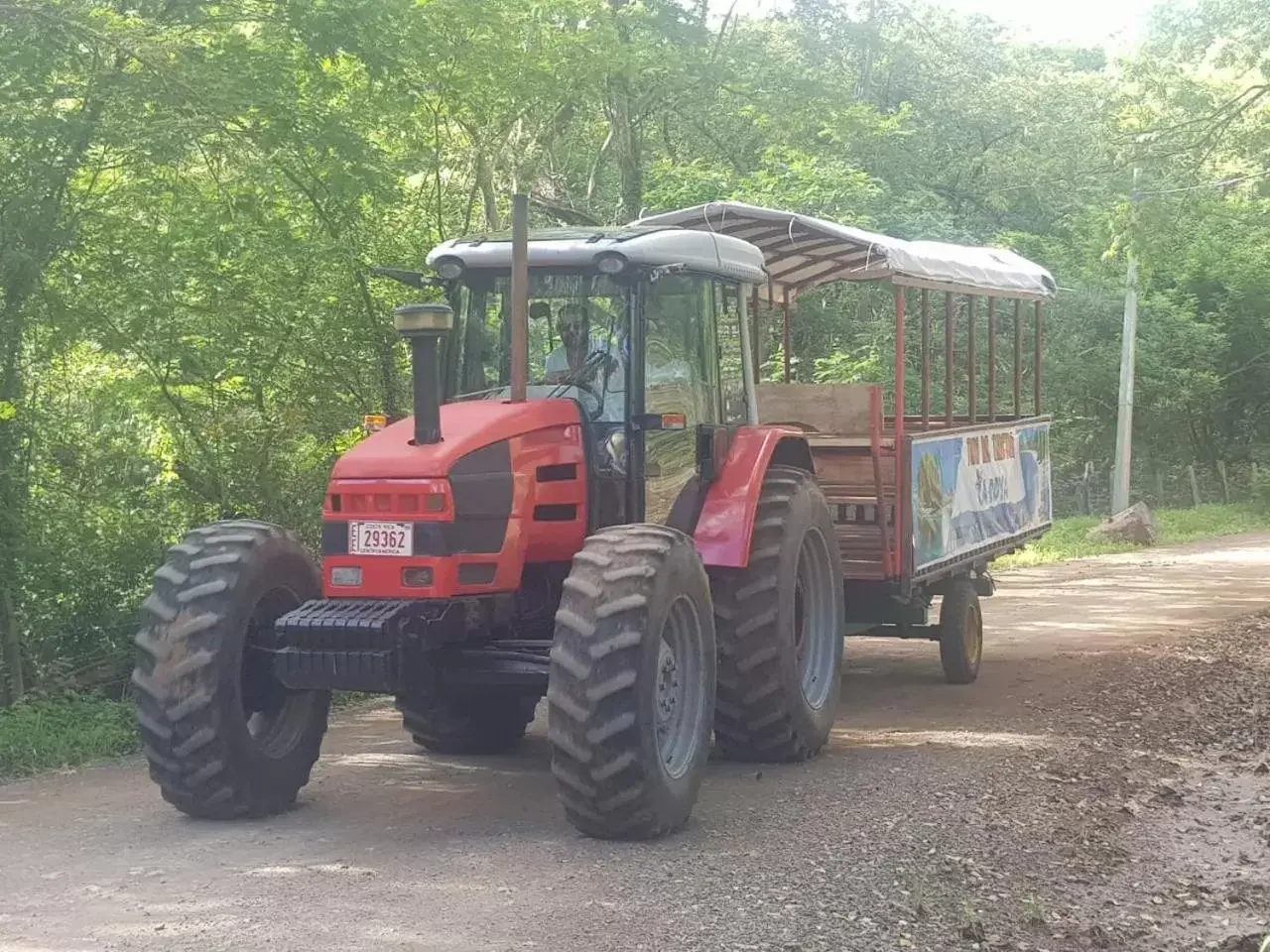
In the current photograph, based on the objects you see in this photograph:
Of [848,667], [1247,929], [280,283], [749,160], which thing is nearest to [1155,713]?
[848,667]

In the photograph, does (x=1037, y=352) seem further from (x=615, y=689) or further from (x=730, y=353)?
(x=615, y=689)

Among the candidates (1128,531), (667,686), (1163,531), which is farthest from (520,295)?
(1163,531)

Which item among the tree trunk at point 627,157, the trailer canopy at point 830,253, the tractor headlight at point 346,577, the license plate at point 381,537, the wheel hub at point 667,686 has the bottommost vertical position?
the wheel hub at point 667,686

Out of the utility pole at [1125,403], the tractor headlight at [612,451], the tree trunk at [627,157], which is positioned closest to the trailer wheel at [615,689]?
the tractor headlight at [612,451]

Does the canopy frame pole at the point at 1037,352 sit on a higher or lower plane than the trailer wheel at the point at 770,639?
higher

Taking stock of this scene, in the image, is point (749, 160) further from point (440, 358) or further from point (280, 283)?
point (440, 358)

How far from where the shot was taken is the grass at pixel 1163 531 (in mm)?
23141

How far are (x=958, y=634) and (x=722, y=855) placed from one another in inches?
201

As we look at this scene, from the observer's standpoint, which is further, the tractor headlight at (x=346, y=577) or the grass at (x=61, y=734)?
the grass at (x=61, y=734)

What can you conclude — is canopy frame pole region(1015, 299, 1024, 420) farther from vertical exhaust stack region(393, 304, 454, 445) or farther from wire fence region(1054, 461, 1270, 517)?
wire fence region(1054, 461, 1270, 517)

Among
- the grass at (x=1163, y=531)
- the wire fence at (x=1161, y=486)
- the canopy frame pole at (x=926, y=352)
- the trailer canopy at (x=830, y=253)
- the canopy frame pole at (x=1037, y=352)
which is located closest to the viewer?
the trailer canopy at (x=830, y=253)

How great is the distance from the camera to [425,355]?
673 centimetres

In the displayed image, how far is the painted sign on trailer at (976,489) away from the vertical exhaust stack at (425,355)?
395cm

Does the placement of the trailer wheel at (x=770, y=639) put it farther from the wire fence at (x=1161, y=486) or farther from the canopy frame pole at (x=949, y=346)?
the wire fence at (x=1161, y=486)
